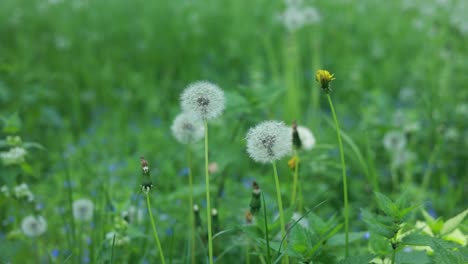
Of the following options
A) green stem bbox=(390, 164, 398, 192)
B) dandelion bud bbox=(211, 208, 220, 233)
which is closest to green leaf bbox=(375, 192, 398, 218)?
dandelion bud bbox=(211, 208, 220, 233)

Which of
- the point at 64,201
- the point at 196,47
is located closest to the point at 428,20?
the point at 196,47

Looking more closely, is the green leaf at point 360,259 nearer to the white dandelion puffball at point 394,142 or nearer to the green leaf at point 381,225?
the green leaf at point 381,225

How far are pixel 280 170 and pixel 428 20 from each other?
307 cm

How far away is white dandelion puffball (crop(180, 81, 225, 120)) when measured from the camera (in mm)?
1240

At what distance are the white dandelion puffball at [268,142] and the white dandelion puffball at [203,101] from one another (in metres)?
0.10

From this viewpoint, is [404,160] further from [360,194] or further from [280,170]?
[280,170]

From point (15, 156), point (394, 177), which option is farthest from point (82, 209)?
point (394, 177)

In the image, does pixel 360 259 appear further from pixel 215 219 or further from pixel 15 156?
pixel 15 156

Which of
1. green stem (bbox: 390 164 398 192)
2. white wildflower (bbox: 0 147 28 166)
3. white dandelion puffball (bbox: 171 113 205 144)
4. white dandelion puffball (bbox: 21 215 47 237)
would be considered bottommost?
white dandelion puffball (bbox: 21 215 47 237)

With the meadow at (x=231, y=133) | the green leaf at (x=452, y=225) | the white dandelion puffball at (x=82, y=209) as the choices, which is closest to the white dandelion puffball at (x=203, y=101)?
the meadow at (x=231, y=133)

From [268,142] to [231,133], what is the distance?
58.6 inches

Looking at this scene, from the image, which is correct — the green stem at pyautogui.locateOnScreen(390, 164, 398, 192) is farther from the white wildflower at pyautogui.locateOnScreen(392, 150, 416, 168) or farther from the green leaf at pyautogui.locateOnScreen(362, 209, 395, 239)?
the green leaf at pyautogui.locateOnScreen(362, 209, 395, 239)

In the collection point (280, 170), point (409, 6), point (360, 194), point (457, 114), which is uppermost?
point (409, 6)

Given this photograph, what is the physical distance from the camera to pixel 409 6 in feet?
21.1
